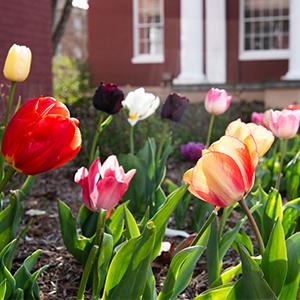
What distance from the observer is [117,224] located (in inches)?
80.8

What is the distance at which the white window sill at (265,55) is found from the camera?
43.9 feet

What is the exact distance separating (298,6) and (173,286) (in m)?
11.1

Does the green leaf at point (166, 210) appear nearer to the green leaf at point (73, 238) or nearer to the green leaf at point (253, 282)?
the green leaf at point (253, 282)

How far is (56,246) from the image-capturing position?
2623mm

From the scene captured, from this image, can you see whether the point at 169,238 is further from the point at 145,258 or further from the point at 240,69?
the point at 240,69

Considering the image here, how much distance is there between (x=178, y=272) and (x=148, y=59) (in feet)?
41.3

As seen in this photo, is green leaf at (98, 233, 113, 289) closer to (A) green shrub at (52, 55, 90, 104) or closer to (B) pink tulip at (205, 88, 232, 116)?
(B) pink tulip at (205, 88, 232, 116)

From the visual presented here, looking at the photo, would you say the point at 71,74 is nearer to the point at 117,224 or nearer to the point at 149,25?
the point at 149,25

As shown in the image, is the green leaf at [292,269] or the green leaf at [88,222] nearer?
the green leaf at [292,269]

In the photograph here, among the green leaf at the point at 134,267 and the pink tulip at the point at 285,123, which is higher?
the pink tulip at the point at 285,123

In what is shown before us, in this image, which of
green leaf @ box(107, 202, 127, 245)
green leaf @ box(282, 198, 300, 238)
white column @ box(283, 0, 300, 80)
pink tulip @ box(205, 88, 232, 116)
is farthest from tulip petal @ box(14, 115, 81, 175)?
white column @ box(283, 0, 300, 80)

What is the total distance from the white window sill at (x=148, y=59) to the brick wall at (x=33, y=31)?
6.68m

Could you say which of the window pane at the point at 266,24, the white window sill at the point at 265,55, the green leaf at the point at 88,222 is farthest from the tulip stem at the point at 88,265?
the window pane at the point at 266,24

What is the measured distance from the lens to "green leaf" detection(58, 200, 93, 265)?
2.06 m
